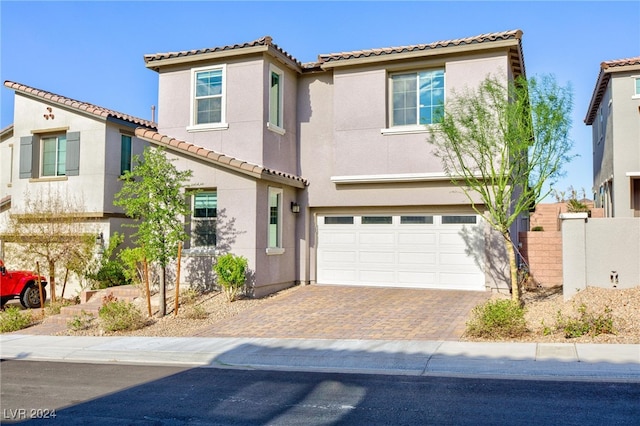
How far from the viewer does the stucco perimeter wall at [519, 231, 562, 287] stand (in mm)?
16281

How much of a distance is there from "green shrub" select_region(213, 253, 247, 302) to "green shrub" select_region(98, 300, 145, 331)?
7.66ft

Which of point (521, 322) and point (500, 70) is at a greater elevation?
point (500, 70)

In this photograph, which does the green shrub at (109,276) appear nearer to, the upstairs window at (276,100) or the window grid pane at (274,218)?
the window grid pane at (274,218)

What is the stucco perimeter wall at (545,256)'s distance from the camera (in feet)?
53.4

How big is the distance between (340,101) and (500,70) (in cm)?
462

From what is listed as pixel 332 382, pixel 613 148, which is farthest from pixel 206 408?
pixel 613 148

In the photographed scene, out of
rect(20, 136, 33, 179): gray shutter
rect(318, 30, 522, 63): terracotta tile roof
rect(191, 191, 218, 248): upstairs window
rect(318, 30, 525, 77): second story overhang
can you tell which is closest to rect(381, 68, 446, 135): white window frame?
rect(318, 30, 525, 77): second story overhang

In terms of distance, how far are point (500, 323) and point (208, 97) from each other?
11.0 meters

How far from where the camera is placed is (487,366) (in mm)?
8797

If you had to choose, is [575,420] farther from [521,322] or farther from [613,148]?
[613,148]

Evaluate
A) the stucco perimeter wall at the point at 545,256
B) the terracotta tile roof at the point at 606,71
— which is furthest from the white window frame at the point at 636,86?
the stucco perimeter wall at the point at 545,256

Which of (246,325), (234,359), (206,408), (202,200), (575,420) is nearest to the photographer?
(575,420)

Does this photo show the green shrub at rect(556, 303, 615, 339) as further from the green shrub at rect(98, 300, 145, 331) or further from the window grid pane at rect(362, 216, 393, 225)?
the green shrub at rect(98, 300, 145, 331)

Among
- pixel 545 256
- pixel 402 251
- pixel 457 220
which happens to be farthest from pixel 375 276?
pixel 545 256
